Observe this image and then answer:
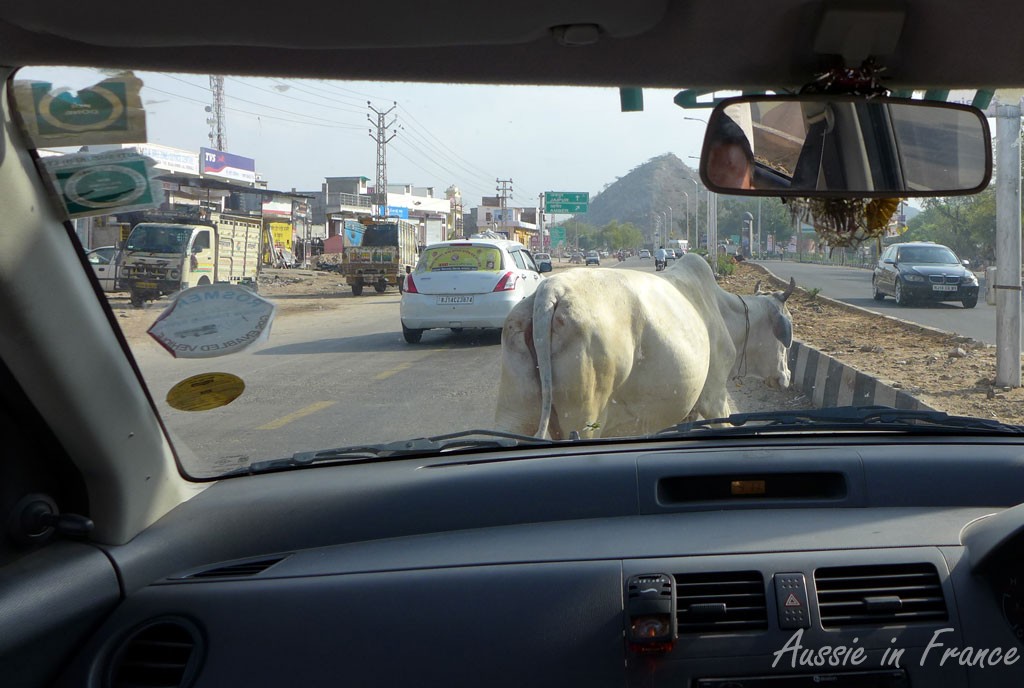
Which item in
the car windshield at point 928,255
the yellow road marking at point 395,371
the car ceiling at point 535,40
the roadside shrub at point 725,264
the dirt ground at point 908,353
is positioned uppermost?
the car ceiling at point 535,40

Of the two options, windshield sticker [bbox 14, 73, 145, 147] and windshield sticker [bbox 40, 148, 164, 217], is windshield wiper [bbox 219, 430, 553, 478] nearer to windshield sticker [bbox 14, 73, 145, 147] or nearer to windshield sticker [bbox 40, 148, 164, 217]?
windshield sticker [bbox 40, 148, 164, 217]

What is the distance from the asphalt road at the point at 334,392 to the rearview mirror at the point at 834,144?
146 centimetres

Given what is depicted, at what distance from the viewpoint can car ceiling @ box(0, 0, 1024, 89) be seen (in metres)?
2.41

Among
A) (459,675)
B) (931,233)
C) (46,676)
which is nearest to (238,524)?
(46,676)

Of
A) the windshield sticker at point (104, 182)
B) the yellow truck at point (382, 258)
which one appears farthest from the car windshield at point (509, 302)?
the yellow truck at point (382, 258)

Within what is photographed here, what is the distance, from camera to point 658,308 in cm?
552

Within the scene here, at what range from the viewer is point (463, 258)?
282 inches

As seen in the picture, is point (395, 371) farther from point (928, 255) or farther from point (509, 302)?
point (928, 255)

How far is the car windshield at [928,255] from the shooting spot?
398 centimetres

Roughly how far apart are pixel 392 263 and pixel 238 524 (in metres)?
20.8

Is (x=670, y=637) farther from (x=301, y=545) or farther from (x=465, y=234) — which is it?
(x=465, y=234)

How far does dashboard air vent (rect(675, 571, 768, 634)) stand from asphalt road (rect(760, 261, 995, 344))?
2.02 meters

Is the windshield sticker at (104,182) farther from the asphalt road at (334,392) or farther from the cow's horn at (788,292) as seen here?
the cow's horn at (788,292)

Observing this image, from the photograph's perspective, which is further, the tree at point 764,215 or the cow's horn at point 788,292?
the cow's horn at point 788,292
